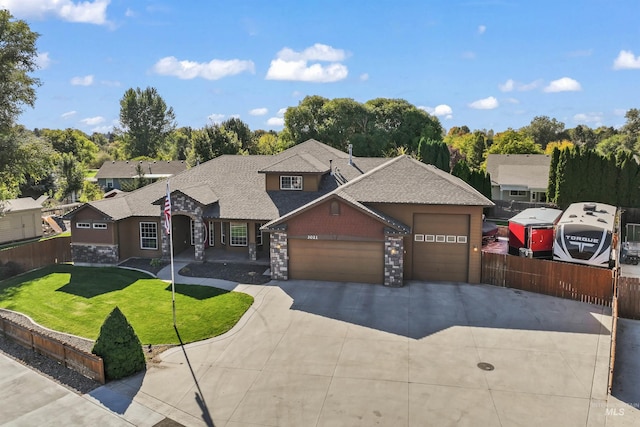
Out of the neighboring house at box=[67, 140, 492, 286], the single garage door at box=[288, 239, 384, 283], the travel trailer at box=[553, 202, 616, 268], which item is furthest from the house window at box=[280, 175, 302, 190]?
the travel trailer at box=[553, 202, 616, 268]

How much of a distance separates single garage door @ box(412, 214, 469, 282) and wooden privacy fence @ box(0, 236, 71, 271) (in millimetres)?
21582

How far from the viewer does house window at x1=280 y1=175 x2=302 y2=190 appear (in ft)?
96.0

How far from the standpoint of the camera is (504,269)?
74.4 feet

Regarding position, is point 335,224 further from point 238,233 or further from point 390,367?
point 390,367

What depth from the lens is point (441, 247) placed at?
77.8 ft

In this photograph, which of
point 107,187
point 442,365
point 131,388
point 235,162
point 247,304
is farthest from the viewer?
point 107,187

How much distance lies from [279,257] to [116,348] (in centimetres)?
1065

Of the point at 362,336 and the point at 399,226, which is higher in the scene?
the point at 399,226

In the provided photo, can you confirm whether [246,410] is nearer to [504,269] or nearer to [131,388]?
[131,388]

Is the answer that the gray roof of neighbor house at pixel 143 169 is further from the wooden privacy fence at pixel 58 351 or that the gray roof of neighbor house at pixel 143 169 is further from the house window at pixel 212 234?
the wooden privacy fence at pixel 58 351

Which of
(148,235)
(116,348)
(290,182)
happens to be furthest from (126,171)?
(116,348)

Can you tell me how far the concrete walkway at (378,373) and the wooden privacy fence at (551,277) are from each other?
0.66 metres

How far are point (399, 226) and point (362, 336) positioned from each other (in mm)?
7107

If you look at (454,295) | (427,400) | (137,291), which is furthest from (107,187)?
(427,400)
